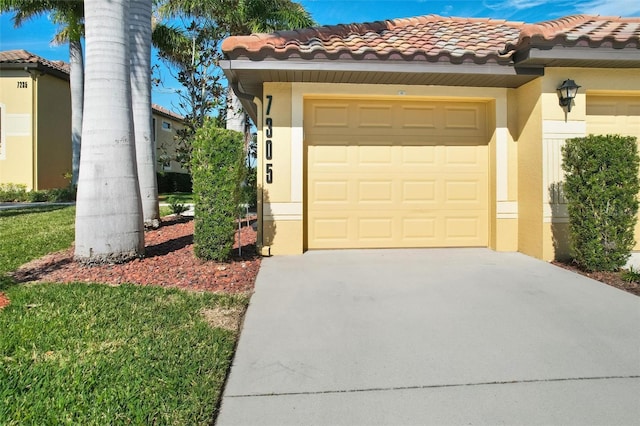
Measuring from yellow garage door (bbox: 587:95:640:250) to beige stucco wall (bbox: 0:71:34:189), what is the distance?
71.5 ft

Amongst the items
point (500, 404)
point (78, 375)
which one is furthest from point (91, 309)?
point (500, 404)

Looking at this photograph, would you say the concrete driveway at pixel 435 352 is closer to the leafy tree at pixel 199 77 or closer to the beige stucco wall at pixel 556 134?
the beige stucco wall at pixel 556 134

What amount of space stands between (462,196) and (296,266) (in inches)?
133

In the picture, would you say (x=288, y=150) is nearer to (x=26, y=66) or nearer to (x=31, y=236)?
(x=31, y=236)

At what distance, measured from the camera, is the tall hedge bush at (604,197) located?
5.45 metres

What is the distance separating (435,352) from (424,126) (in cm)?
489

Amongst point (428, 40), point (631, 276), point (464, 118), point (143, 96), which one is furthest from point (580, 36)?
point (143, 96)

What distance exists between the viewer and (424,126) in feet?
23.9

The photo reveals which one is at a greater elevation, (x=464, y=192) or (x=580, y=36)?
(x=580, y=36)

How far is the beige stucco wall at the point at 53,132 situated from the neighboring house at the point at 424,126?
17321 millimetres

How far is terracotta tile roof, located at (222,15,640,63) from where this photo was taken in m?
5.91

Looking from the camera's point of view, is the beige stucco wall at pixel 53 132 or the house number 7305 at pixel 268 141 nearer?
the house number 7305 at pixel 268 141

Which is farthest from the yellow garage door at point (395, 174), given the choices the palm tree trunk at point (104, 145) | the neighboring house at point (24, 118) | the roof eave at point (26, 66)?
the roof eave at point (26, 66)

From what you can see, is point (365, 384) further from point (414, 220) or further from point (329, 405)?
point (414, 220)
